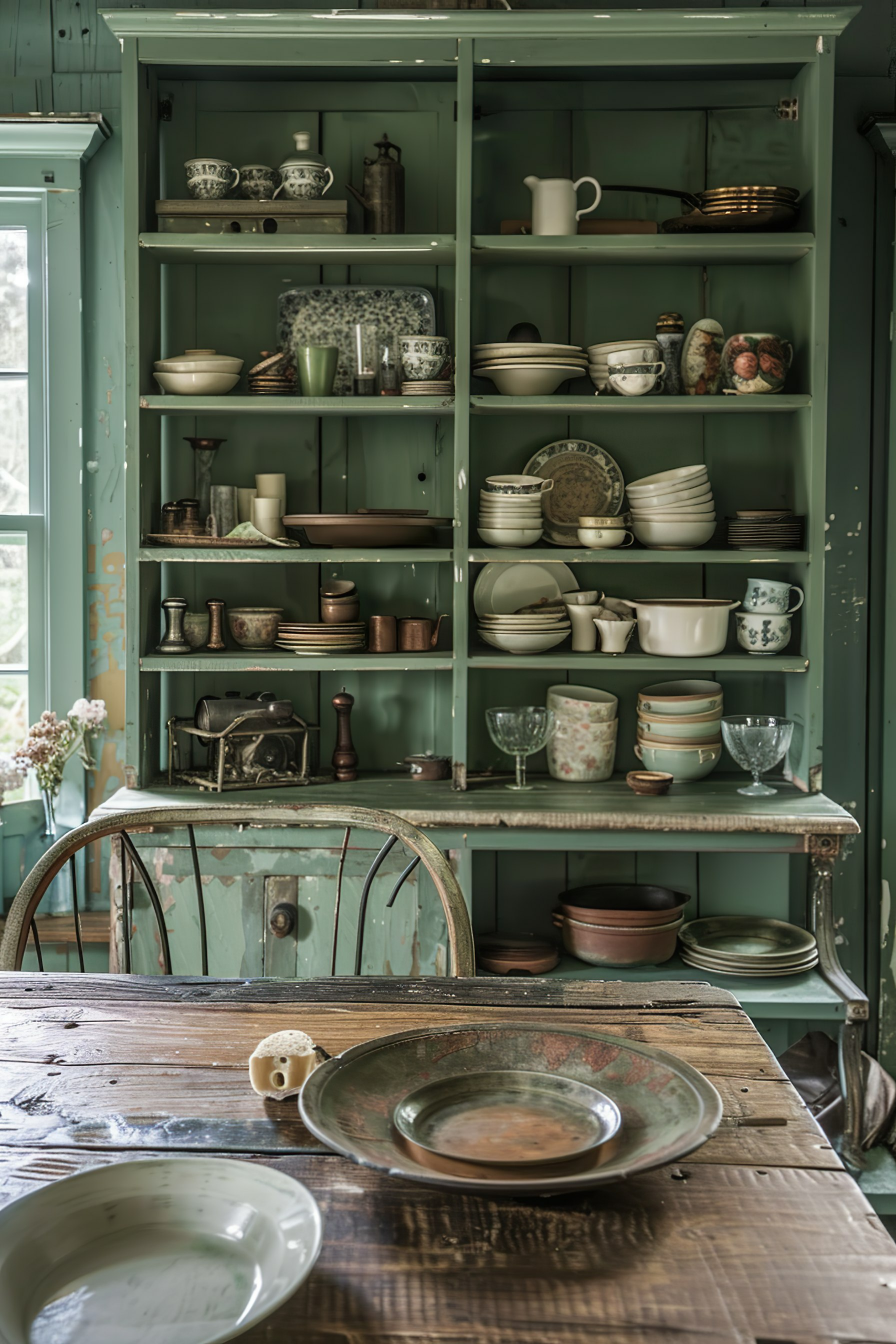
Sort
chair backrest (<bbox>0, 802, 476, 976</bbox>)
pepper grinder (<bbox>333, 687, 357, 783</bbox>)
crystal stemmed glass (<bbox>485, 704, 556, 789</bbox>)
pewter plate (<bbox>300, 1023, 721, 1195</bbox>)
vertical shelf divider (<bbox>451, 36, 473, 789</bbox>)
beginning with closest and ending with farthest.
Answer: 1. pewter plate (<bbox>300, 1023, 721, 1195</bbox>)
2. chair backrest (<bbox>0, 802, 476, 976</bbox>)
3. vertical shelf divider (<bbox>451, 36, 473, 789</bbox>)
4. crystal stemmed glass (<bbox>485, 704, 556, 789</bbox>)
5. pepper grinder (<bbox>333, 687, 357, 783</bbox>)

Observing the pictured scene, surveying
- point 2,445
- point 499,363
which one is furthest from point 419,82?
point 2,445

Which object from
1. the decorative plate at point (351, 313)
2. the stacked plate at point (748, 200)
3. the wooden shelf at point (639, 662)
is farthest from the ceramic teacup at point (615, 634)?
the stacked plate at point (748, 200)

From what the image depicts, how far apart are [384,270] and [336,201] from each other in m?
0.29

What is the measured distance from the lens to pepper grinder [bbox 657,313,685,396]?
281cm

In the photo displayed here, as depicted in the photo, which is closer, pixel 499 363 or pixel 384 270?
pixel 499 363

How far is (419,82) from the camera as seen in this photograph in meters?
2.88

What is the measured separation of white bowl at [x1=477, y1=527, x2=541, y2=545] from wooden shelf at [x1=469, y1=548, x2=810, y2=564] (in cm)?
2

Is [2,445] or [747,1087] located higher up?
[2,445]

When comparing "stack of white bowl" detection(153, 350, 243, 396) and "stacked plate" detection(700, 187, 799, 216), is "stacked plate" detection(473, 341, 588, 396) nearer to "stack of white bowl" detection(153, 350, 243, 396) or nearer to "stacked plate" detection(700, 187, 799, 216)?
"stacked plate" detection(700, 187, 799, 216)

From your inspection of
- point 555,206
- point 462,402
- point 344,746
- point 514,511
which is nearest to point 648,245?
point 555,206

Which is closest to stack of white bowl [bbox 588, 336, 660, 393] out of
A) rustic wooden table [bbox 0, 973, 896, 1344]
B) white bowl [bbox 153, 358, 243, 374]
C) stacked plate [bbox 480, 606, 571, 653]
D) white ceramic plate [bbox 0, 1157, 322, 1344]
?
stacked plate [bbox 480, 606, 571, 653]

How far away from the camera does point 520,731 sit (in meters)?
2.75

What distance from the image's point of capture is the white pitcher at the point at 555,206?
107 inches

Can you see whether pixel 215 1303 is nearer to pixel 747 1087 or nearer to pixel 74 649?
pixel 747 1087
